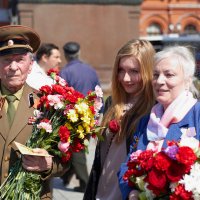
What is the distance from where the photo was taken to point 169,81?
3.11 m

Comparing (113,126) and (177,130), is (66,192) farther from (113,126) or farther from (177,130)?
(177,130)

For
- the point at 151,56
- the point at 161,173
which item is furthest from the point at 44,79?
the point at 161,173

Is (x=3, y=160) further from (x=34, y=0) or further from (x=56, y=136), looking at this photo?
(x=34, y=0)

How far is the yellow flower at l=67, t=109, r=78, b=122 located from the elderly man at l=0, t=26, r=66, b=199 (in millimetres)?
269

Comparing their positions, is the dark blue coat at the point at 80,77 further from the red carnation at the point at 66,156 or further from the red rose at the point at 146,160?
the red rose at the point at 146,160

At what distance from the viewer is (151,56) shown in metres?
3.77

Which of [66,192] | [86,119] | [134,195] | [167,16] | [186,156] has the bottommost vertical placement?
[66,192]

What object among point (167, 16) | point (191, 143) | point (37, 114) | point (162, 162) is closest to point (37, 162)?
point (37, 114)

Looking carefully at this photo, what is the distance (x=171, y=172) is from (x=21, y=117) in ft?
3.69

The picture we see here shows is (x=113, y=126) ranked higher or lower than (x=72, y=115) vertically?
lower

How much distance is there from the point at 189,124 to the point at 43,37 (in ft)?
48.0

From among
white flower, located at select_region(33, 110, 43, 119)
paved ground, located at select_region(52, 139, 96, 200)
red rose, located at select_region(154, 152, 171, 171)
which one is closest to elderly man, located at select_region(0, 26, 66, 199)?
white flower, located at select_region(33, 110, 43, 119)

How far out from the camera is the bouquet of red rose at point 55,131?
3.26 m

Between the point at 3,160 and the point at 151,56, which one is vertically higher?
the point at 151,56
